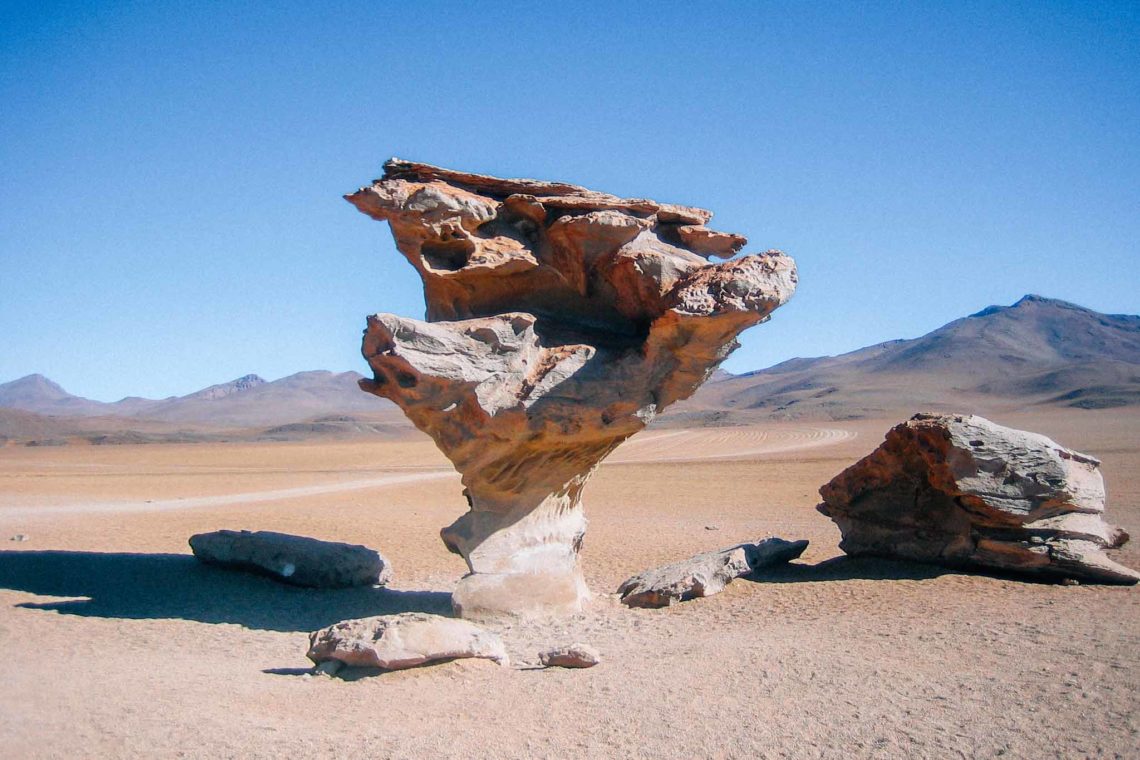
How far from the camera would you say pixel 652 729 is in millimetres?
6137

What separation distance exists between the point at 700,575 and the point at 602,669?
3472 millimetres

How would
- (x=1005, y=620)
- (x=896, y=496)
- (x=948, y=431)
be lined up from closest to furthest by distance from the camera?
(x=1005, y=620) < (x=948, y=431) < (x=896, y=496)

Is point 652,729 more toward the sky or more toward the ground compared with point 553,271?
more toward the ground

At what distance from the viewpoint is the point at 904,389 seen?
11844 cm

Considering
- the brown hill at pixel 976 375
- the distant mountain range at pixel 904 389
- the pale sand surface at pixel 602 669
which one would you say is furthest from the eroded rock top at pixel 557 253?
the brown hill at pixel 976 375

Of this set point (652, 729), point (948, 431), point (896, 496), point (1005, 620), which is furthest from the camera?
point (896, 496)

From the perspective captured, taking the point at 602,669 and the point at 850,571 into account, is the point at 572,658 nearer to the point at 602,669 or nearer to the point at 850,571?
the point at 602,669

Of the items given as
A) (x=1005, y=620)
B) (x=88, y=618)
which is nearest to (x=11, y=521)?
(x=88, y=618)

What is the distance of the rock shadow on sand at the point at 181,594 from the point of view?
10.6 metres

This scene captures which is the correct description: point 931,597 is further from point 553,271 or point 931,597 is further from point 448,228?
point 448,228

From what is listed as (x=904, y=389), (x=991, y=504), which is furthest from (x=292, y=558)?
(x=904, y=389)

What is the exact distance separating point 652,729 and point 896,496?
706 centimetres

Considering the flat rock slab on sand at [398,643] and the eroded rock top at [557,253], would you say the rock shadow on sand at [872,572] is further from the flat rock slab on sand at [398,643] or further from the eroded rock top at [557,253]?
the flat rock slab on sand at [398,643]

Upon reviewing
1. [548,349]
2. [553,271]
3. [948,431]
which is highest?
[553,271]
